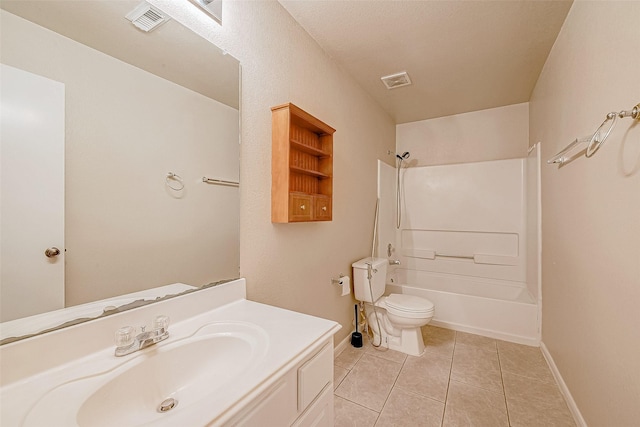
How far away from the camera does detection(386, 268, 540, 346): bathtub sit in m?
2.39

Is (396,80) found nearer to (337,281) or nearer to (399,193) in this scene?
(399,193)

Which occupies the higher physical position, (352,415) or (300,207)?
(300,207)

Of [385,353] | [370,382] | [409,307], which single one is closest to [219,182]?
[370,382]

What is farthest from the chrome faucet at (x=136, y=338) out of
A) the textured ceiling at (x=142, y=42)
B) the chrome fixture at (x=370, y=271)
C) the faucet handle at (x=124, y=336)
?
the chrome fixture at (x=370, y=271)

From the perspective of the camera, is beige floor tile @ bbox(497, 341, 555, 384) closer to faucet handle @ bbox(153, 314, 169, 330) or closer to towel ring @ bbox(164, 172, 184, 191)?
faucet handle @ bbox(153, 314, 169, 330)

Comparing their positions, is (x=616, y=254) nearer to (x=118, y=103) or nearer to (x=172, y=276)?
(x=172, y=276)

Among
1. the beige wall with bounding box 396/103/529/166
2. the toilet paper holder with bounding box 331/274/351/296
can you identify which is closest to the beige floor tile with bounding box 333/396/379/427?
the toilet paper holder with bounding box 331/274/351/296

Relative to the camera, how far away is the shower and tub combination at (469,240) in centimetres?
252

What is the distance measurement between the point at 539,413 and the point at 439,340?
2.97ft

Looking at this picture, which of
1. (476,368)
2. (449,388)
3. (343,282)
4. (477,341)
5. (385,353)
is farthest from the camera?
(477,341)

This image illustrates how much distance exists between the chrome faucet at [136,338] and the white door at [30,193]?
0.19 m

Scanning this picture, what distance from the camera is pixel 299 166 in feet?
5.47

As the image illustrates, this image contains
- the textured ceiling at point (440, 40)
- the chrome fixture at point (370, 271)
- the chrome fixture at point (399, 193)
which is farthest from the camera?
the chrome fixture at point (399, 193)

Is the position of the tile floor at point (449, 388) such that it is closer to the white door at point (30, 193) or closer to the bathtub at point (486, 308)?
the bathtub at point (486, 308)
